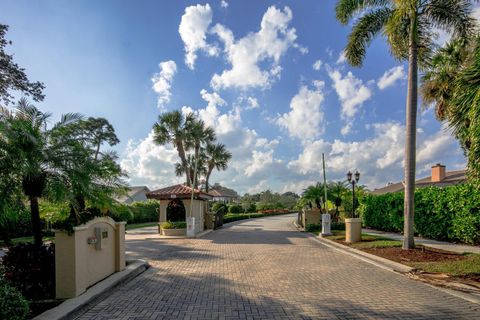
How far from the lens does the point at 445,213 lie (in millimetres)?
14812

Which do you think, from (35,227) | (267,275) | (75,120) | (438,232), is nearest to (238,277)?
(267,275)

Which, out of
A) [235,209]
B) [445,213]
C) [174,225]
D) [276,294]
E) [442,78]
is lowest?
A: [235,209]

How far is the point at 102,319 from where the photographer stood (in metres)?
5.38

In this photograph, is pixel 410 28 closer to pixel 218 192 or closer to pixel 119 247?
pixel 119 247

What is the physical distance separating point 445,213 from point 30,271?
16.1m

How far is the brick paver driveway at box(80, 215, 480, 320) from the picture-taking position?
216 inches

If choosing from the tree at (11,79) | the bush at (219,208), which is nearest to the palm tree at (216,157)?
the bush at (219,208)

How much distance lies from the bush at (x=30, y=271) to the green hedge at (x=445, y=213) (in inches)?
550

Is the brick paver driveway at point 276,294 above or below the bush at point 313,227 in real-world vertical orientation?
above

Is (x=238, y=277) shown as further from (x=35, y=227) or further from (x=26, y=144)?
(x=26, y=144)

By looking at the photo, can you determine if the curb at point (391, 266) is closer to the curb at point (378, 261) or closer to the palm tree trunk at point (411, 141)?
the curb at point (378, 261)

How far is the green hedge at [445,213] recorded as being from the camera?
43.1 feet

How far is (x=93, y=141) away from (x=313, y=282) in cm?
656

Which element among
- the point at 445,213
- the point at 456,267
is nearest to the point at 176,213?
the point at 445,213
